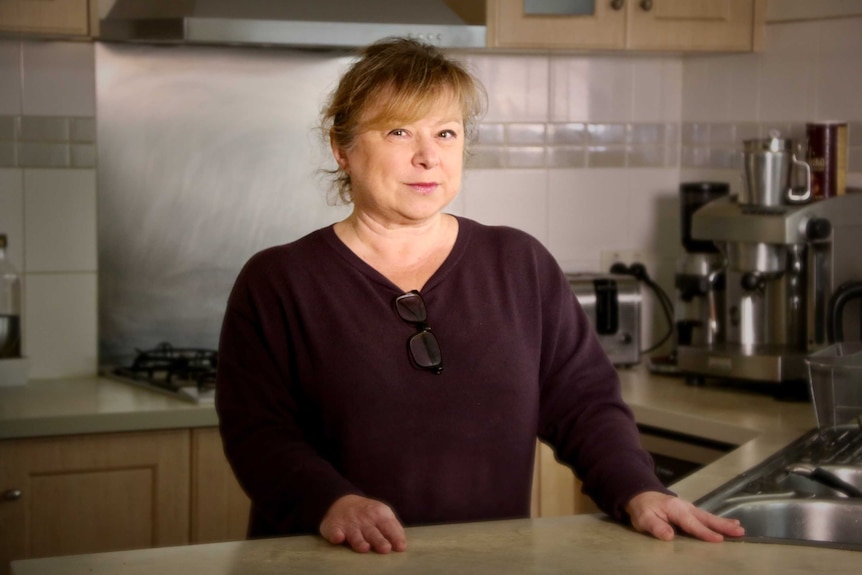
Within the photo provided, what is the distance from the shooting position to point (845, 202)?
2650mm

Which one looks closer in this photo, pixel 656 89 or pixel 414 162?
pixel 414 162

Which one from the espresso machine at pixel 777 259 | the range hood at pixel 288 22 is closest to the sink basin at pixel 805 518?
the espresso machine at pixel 777 259

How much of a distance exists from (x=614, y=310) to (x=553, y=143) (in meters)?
0.52

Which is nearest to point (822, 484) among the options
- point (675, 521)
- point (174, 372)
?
point (675, 521)

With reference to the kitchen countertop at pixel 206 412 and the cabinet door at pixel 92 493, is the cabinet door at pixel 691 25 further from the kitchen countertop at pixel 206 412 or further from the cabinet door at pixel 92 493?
the cabinet door at pixel 92 493

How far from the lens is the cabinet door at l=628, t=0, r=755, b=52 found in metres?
2.96

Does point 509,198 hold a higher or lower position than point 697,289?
higher

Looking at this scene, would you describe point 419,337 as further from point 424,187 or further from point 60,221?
point 60,221

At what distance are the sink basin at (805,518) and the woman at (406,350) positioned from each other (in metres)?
0.19

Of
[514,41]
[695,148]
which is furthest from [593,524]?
[695,148]

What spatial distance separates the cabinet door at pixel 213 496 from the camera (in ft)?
8.47

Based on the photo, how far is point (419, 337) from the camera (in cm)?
156

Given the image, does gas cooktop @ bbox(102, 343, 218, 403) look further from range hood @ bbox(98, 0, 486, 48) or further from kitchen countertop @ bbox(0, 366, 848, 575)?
kitchen countertop @ bbox(0, 366, 848, 575)

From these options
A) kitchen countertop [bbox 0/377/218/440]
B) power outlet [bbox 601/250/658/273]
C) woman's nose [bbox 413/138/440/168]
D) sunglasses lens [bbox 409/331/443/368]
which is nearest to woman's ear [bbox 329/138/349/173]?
woman's nose [bbox 413/138/440/168]
